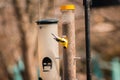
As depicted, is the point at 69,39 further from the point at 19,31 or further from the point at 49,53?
the point at 19,31

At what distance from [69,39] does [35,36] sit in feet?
6.56

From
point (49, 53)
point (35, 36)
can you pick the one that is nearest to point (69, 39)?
point (49, 53)

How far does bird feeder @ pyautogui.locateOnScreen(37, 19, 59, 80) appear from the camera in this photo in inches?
175

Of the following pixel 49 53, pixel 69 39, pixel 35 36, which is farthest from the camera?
pixel 35 36

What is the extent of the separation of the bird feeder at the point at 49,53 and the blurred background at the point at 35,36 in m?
1.44

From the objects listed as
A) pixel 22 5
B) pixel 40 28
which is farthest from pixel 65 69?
pixel 22 5

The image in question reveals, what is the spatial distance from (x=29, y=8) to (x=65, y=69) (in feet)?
6.93

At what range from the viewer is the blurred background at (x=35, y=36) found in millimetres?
5895

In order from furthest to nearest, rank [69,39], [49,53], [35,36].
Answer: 1. [35,36]
2. [49,53]
3. [69,39]

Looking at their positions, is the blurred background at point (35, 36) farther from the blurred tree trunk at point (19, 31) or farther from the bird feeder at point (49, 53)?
the bird feeder at point (49, 53)

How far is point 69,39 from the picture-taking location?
4.11m

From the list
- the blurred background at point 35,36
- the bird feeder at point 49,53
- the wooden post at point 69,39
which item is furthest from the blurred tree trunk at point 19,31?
the wooden post at point 69,39

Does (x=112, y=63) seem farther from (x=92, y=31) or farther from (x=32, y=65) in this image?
(x=32, y=65)

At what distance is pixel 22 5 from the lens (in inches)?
238
